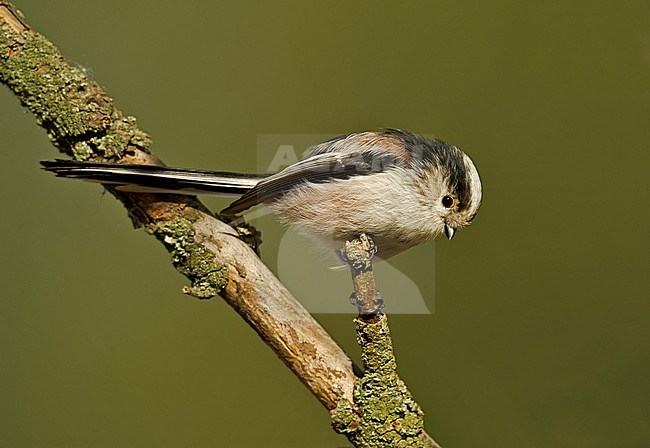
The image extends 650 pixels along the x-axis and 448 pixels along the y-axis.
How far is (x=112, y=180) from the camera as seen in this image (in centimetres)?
146

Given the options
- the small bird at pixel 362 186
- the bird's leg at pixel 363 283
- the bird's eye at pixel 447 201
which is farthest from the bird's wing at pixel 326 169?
the bird's leg at pixel 363 283

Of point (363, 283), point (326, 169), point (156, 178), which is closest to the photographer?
point (363, 283)

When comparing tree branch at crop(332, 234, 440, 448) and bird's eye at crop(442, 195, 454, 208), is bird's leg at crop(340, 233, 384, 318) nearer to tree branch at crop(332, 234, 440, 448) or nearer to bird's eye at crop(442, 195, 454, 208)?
tree branch at crop(332, 234, 440, 448)

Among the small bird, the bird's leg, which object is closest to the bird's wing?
the small bird

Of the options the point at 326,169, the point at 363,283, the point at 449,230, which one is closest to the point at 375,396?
the point at 363,283

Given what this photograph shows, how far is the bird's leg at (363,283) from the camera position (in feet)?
4.33

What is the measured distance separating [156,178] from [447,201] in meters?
0.61

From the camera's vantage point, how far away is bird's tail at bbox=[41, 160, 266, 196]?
56.4 inches

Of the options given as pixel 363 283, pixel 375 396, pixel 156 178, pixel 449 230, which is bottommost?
pixel 375 396

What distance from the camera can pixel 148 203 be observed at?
5.06 feet

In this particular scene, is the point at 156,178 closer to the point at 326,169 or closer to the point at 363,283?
the point at 326,169

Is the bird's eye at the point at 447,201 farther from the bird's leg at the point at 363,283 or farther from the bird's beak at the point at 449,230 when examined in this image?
the bird's leg at the point at 363,283

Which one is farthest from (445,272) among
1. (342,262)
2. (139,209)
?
(139,209)

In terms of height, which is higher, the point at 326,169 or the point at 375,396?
the point at 326,169
